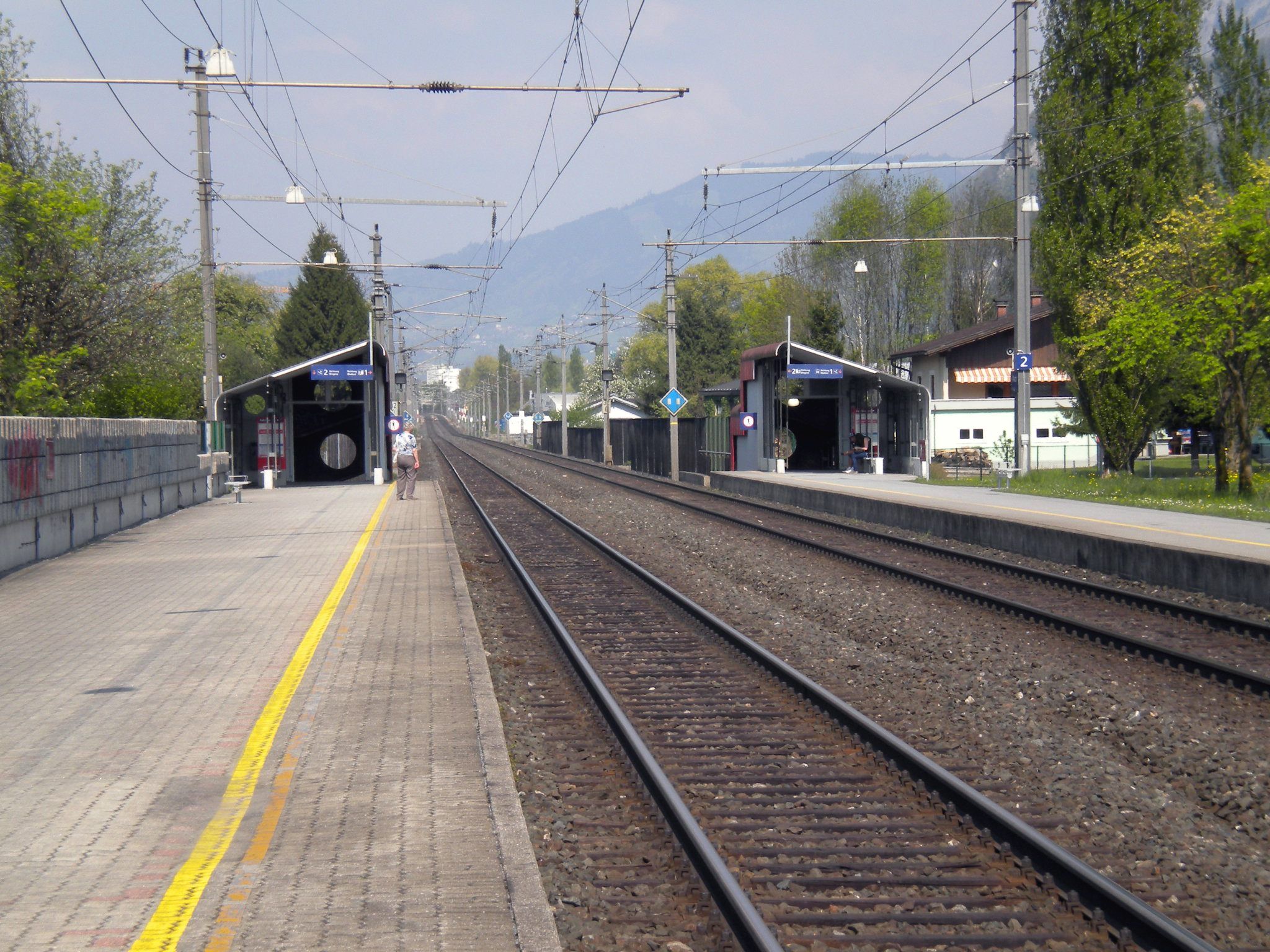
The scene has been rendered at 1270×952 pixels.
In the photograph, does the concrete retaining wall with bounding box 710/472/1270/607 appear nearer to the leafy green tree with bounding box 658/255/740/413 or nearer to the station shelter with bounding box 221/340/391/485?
the station shelter with bounding box 221/340/391/485

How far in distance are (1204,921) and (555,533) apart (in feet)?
61.5

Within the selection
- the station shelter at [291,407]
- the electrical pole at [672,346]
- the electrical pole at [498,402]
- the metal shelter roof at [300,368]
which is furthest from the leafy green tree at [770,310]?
the metal shelter roof at [300,368]

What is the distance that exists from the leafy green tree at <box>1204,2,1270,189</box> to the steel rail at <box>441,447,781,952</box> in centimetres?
4690

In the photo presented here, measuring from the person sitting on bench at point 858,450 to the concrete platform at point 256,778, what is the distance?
29554 millimetres

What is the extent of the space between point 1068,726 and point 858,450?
33.9m

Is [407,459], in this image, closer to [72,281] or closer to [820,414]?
[72,281]

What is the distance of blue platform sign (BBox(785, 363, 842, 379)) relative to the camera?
37.8m

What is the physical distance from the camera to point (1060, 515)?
2150 centimetres

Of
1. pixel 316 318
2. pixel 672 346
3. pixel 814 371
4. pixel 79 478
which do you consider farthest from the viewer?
pixel 316 318

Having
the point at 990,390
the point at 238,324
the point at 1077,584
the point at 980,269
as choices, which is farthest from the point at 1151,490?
the point at 238,324

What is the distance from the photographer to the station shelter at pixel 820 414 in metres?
39.0

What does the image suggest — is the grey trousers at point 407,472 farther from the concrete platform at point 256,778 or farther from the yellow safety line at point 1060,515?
the concrete platform at point 256,778

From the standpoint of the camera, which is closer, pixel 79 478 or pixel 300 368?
pixel 79 478

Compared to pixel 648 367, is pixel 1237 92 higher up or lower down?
higher up
